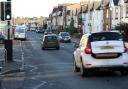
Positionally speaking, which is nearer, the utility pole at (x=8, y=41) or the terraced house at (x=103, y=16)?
the utility pole at (x=8, y=41)

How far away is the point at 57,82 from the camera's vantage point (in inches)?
701

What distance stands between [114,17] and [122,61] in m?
65.8

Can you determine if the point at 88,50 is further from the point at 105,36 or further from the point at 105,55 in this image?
the point at 105,36

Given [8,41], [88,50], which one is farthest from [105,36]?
[8,41]

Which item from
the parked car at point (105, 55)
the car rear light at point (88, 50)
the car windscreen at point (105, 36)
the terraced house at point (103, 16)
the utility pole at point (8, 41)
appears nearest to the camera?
the parked car at point (105, 55)

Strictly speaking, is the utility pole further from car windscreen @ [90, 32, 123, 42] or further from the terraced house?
the terraced house

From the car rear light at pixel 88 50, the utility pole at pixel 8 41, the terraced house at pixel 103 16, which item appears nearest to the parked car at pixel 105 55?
the car rear light at pixel 88 50

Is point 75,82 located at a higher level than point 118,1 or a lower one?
lower

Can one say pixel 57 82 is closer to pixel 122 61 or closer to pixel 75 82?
pixel 75 82

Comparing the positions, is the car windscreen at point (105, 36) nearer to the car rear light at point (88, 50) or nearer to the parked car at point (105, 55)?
the parked car at point (105, 55)

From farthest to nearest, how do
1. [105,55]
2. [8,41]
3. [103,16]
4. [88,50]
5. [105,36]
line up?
[103,16] < [8,41] < [105,36] < [88,50] < [105,55]

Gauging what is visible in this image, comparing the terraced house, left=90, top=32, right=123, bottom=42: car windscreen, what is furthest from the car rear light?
the terraced house

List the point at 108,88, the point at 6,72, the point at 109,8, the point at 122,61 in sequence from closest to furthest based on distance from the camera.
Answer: the point at 108,88
the point at 122,61
the point at 6,72
the point at 109,8

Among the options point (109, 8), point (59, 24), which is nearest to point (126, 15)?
point (109, 8)
